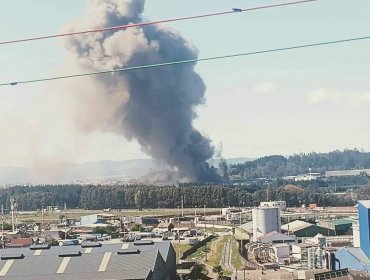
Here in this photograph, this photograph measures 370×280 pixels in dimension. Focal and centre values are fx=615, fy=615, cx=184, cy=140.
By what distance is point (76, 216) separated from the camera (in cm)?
4322

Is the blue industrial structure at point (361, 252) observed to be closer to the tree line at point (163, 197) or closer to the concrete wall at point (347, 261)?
the concrete wall at point (347, 261)

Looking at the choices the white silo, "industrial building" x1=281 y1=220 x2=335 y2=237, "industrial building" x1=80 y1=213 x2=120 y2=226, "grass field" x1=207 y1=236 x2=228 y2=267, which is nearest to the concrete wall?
"grass field" x1=207 y1=236 x2=228 y2=267

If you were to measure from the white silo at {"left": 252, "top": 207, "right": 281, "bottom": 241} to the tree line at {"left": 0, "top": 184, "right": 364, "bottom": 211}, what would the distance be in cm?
1617

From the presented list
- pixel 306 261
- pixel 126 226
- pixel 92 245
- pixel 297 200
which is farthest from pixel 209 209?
pixel 92 245

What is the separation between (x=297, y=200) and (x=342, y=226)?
17.9 metres

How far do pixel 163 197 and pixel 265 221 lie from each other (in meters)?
17.6

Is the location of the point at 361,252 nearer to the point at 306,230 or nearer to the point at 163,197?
the point at 306,230

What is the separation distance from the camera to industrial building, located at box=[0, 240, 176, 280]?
1339 cm

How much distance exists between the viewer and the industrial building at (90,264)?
43.9ft

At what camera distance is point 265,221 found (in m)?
29.0

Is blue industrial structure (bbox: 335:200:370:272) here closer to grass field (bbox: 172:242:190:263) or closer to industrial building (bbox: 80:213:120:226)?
grass field (bbox: 172:242:190:263)

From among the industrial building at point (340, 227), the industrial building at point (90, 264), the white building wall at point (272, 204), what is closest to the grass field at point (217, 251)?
the white building wall at point (272, 204)

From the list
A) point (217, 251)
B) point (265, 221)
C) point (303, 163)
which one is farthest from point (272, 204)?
point (303, 163)

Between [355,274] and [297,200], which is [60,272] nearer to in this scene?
[355,274]
